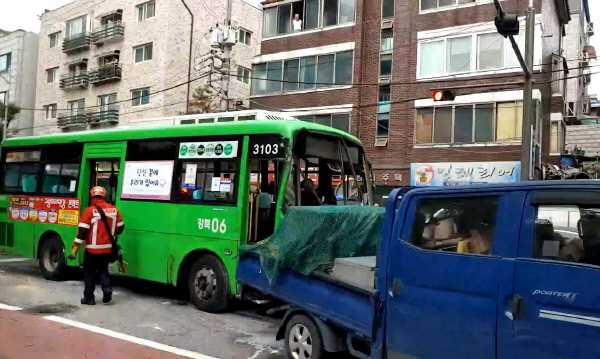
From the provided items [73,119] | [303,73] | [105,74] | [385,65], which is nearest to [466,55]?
[385,65]

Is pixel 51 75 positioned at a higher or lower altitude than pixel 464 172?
higher

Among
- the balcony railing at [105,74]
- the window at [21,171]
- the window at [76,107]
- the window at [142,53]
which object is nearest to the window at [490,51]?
the window at [21,171]

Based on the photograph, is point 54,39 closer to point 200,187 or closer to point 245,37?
point 245,37

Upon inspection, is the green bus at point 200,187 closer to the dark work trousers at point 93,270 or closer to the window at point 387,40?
the dark work trousers at point 93,270

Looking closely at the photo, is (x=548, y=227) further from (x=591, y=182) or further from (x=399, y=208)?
(x=399, y=208)

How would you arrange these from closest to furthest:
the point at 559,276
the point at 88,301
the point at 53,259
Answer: the point at 559,276
the point at 88,301
the point at 53,259

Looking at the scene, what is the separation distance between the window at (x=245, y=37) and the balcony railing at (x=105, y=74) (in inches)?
301

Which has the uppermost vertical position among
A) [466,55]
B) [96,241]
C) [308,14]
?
[308,14]

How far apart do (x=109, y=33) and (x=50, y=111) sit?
8435 mm

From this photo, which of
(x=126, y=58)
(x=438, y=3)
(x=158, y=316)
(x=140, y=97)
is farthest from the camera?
(x=126, y=58)

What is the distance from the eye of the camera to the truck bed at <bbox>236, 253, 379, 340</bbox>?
4669 mm

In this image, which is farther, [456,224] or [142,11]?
[142,11]

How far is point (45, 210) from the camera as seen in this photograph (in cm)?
1084

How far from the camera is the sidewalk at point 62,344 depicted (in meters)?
5.94
